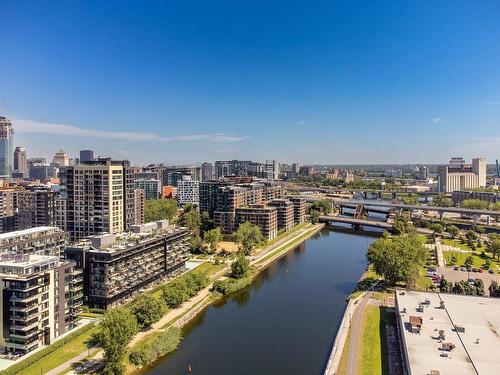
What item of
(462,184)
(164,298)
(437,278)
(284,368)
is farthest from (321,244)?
(462,184)

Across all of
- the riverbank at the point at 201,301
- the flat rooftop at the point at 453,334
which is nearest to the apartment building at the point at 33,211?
the riverbank at the point at 201,301

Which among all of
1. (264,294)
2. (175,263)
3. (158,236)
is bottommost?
(264,294)

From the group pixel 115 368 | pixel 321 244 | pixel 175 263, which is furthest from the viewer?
pixel 321 244

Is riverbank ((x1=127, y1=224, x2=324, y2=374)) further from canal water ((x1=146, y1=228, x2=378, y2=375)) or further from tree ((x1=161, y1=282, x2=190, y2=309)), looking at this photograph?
canal water ((x1=146, y1=228, x2=378, y2=375))

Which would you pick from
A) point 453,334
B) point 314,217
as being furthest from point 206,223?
point 453,334

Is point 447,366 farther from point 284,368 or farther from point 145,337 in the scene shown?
point 145,337
